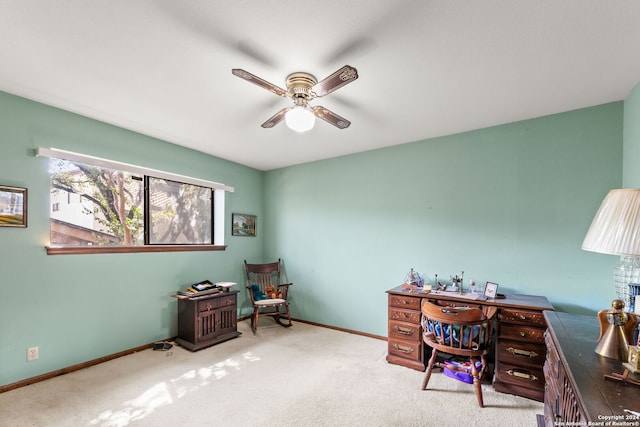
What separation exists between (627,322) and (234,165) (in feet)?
14.4

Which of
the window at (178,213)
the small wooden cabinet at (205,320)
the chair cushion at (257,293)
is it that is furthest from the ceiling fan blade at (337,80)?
the chair cushion at (257,293)

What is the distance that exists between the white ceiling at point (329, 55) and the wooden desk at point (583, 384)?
1.68 m

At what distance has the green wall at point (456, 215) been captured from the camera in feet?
8.29

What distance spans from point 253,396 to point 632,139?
373cm

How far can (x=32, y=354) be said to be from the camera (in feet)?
7.91

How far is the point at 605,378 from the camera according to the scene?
1010mm

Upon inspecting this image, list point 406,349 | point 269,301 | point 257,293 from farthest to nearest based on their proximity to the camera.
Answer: point 257,293, point 269,301, point 406,349

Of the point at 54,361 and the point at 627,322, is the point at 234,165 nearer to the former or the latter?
the point at 54,361

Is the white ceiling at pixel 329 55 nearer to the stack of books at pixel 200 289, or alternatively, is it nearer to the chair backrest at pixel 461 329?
the chair backrest at pixel 461 329

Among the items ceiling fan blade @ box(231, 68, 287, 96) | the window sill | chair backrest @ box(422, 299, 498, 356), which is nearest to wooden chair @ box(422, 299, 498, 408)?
chair backrest @ box(422, 299, 498, 356)

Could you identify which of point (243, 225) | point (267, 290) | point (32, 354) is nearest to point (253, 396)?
point (32, 354)

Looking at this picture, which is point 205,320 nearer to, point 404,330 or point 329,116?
point 404,330

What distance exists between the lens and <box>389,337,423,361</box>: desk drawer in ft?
9.12

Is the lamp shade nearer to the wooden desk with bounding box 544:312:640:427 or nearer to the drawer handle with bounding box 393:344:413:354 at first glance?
the wooden desk with bounding box 544:312:640:427
